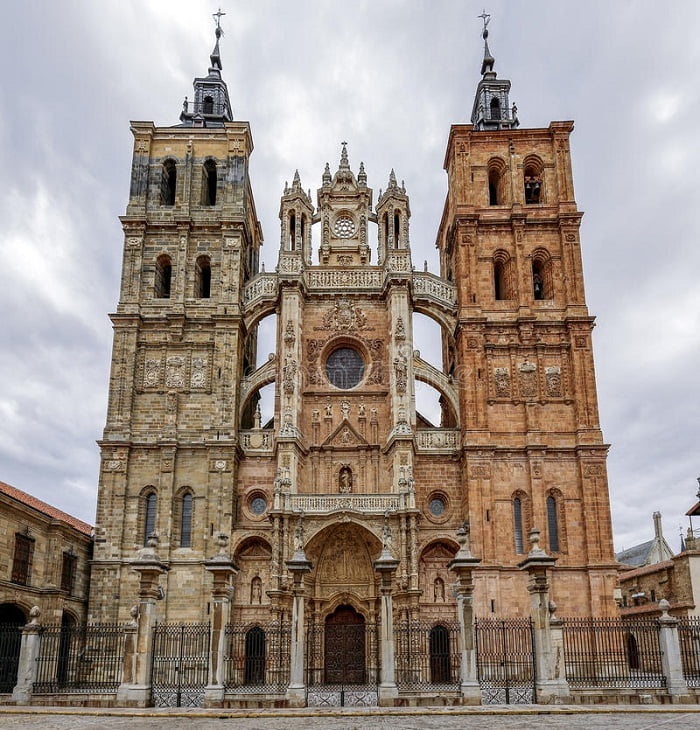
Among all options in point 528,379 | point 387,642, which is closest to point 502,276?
point 528,379

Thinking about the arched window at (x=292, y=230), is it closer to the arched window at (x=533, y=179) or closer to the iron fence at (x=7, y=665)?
the arched window at (x=533, y=179)

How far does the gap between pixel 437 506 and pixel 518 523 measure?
11.4ft

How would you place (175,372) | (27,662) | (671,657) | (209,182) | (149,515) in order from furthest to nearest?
1. (209,182)
2. (175,372)
3. (149,515)
4. (27,662)
5. (671,657)

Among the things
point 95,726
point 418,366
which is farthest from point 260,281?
point 95,726

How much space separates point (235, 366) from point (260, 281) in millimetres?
4847

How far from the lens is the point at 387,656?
20578 mm

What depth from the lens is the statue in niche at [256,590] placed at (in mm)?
32250

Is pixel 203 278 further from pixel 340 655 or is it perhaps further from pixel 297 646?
pixel 297 646

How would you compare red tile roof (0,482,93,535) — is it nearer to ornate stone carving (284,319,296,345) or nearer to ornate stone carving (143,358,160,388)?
ornate stone carving (143,358,160,388)

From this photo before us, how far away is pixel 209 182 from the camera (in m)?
40.3

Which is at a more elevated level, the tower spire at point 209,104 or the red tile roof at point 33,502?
the tower spire at point 209,104

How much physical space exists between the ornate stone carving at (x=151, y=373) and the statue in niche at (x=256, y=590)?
9414 millimetres

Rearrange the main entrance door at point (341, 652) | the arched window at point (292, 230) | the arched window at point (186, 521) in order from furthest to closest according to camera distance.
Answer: the arched window at point (292, 230), the arched window at point (186, 521), the main entrance door at point (341, 652)

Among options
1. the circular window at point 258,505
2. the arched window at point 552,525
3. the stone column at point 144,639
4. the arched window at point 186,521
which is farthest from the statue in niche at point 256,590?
the arched window at point 552,525
